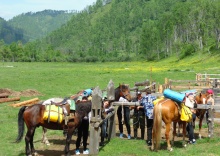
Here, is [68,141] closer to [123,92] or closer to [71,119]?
[71,119]

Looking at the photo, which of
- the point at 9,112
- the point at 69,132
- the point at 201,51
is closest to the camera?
the point at 69,132

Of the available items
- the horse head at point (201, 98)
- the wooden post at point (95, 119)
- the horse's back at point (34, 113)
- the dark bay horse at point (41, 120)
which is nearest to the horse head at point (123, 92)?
the wooden post at point (95, 119)

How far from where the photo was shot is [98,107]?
34.5ft

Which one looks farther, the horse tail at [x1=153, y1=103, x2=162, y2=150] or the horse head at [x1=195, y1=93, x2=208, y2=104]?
the horse head at [x1=195, y1=93, x2=208, y2=104]

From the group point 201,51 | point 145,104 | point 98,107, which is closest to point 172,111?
point 145,104

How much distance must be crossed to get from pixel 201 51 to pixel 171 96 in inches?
2984

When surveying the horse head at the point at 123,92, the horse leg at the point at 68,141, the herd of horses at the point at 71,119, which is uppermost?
the horse head at the point at 123,92

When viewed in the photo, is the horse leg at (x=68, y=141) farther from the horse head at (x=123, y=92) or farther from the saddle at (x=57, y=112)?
the horse head at (x=123, y=92)

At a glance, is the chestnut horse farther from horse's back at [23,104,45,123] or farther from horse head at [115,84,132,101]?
horse's back at [23,104,45,123]

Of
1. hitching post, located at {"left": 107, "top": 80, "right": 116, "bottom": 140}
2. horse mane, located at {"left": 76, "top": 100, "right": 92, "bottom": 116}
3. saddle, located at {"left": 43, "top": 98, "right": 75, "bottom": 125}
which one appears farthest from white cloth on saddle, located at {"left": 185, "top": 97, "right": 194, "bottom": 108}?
saddle, located at {"left": 43, "top": 98, "right": 75, "bottom": 125}

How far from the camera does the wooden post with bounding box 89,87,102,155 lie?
10.5 m

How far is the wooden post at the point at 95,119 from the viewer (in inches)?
413

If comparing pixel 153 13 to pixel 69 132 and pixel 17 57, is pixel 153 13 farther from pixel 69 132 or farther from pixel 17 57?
pixel 69 132

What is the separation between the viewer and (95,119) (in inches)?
414
